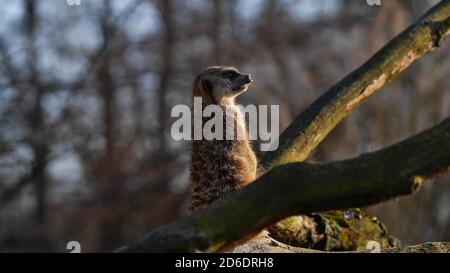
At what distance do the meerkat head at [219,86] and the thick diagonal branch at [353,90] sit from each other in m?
0.29

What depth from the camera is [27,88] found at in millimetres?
10617

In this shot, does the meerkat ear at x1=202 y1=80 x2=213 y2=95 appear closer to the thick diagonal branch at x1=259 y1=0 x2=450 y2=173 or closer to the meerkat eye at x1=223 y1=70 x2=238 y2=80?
the meerkat eye at x1=223 y1=70 x2=238 y2=80

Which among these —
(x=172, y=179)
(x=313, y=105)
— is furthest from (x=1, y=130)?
(x=313, y=105)

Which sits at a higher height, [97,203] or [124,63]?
[124,63]

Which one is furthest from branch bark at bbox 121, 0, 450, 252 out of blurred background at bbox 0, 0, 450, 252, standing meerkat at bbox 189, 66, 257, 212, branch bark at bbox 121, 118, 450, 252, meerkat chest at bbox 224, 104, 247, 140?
blurred background at bbox 0, 0, 450, 252

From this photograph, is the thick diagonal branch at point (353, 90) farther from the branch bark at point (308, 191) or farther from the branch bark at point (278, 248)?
the branch bark at point (308, 191)

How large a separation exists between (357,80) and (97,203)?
7366 millimetres

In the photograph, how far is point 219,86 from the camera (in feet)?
12.1

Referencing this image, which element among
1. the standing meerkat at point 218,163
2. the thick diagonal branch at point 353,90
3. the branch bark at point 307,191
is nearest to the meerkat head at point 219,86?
the standing meerkat at point 218,163

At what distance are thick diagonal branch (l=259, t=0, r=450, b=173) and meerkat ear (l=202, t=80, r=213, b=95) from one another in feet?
1.24

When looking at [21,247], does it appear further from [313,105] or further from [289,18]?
[313,105]

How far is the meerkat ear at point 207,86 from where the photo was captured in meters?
3.69
